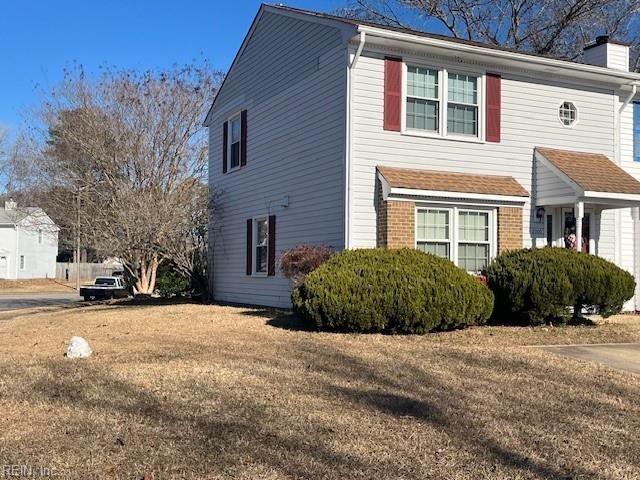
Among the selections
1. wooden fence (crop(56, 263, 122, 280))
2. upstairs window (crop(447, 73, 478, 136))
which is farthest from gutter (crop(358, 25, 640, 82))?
wooden fence (crop(56, 263, 122, 280))

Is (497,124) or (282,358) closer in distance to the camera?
(282,358)

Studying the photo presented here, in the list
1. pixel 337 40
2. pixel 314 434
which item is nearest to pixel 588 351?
pixel 314 434

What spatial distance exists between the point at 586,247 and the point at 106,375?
456 inches

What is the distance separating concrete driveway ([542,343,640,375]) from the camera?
843 centimetres

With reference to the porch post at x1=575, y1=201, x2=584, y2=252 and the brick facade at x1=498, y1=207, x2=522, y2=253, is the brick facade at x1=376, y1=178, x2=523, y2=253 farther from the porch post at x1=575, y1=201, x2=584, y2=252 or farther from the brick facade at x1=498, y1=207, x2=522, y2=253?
the porch post at x1=575, y1=201, x2=584, y2=252

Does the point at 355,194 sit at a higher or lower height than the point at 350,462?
higher

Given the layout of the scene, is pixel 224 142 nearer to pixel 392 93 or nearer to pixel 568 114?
pixel 392 93

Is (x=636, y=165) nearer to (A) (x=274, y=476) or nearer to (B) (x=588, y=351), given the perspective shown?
(B) (x=588, y=351)

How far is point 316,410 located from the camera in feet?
19.0

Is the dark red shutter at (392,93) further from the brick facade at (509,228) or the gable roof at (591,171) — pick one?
the gable roof at (591,171)

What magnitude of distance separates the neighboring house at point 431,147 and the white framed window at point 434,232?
0.09 ft

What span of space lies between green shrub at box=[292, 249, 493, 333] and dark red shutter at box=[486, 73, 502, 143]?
4579mm

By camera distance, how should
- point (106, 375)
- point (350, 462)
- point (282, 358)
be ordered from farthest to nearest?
point (282, 358) → point (106, 375) → point (350, 462)

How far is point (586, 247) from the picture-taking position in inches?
589
